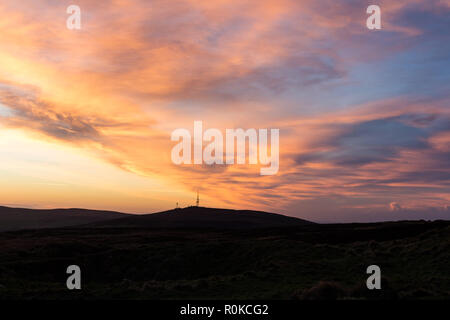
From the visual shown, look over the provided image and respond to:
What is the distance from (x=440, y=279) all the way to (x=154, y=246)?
3408 cm

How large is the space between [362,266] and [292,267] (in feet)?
18.8

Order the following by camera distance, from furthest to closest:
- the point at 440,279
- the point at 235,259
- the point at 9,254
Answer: the point at 9,254 < the point at 235,259 < the point at 440,279

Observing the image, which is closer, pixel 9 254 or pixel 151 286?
pixel 151 286

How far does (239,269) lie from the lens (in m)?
39.5

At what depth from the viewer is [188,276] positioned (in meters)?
39.7

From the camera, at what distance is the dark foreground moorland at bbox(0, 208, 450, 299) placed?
24969mm

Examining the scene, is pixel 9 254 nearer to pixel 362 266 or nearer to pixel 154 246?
pixel 154 246

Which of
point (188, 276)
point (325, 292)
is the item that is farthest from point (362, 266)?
point (188, 276)

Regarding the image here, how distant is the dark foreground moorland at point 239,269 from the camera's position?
2497 cm
